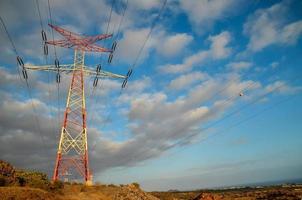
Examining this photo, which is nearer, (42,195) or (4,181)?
(42,195)

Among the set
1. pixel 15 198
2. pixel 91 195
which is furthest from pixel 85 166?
pixel 15 198

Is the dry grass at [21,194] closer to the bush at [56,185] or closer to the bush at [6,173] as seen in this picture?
the bush at [6,173]

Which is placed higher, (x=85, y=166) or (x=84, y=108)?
(x=84, y=108)

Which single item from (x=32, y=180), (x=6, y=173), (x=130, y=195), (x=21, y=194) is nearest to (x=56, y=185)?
(x=32, y=180)

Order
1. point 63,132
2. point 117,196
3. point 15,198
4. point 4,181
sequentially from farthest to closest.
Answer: point 63,132, point 117,196, point 4,181, point 15,198

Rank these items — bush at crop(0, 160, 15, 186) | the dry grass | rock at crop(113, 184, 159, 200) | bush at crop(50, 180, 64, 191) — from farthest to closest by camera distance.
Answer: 1. rock at crop(113, 184, 159, 200)
2. bush at crop(50, 180, 64, 191)
3. bush at crop(0, 160, 15, 186)
4. the dry grass

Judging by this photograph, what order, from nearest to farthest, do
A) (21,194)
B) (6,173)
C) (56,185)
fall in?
(21,194) → (56,185) → (6,173)

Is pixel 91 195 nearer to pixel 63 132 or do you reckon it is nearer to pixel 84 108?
pixel 63 132

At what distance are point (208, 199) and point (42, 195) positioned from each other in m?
19.1

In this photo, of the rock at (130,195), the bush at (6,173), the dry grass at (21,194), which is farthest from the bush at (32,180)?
the rock at (130,195)

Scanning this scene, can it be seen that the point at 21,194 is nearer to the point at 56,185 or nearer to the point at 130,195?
the point at 56,185

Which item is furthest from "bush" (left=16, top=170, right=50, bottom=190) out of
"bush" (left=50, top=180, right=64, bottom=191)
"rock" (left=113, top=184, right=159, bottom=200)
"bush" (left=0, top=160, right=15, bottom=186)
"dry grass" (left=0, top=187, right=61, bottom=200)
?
"rock" (left=113, top=184, right=159, bottom=200)

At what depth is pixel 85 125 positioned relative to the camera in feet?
125

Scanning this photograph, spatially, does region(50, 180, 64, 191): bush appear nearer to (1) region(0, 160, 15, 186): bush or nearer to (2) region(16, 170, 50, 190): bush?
(2) region(16, 170, 50, 190): bush
